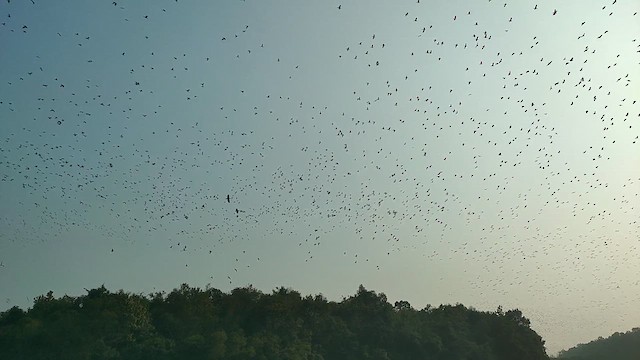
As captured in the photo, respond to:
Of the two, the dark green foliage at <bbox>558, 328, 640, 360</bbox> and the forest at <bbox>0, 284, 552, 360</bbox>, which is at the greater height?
the dark green foliage at <bbox>558, 328, 640, 360</bbox>

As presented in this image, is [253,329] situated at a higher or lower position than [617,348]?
lower

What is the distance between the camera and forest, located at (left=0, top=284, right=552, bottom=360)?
2131 inches

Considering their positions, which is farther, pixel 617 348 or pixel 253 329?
pixel 617 348

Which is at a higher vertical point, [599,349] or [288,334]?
[599,349]

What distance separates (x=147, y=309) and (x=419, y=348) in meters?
36.7

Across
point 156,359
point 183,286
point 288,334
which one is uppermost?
point 183,286

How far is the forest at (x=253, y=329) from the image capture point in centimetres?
5412

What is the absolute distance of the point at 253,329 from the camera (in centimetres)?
6744

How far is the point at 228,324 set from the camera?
65625 millimetres

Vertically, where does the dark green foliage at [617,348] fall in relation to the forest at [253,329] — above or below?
above

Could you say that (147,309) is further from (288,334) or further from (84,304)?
(288,334)

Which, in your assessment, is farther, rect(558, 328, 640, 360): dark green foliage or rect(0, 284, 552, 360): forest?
rect(558, 328, 640, 360): dark green foliage

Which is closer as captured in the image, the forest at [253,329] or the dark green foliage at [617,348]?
the forest at [253,329]

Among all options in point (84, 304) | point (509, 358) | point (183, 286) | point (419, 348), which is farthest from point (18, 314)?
point (509, 358)
